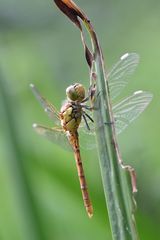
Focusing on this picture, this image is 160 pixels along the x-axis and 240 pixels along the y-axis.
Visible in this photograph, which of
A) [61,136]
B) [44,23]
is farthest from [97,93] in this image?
[44,23]

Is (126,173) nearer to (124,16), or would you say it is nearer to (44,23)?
(124,16)

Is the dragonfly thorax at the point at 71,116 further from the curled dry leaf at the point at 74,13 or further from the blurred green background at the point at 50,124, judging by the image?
the curled dry leaf at the point at 74,13

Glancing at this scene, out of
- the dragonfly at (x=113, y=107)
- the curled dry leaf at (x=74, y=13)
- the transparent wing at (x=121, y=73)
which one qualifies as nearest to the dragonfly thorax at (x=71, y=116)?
the dragonfly at (x=113, y=107)

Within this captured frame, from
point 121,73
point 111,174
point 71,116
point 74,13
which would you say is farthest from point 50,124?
point 111,174

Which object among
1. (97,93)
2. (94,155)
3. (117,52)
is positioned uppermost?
(117,52)

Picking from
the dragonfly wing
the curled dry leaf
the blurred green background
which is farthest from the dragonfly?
the curled dry leaf

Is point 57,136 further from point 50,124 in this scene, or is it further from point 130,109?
point 50,124

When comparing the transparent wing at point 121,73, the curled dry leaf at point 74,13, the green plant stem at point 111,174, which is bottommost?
the green plant stem at point 111,174

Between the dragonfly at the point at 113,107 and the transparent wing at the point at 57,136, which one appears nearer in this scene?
the dragonfly at the point at 113,107
